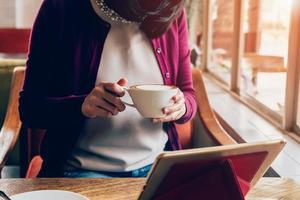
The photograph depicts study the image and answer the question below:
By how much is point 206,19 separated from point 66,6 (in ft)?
5.91

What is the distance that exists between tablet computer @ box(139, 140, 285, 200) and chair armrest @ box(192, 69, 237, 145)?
0.76m

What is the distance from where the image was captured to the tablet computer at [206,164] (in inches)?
28.3

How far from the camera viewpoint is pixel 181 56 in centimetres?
143

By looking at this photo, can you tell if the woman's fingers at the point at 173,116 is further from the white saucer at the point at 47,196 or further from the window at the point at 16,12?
the window at the point at 16,12

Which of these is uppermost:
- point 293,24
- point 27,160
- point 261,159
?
point 293,24

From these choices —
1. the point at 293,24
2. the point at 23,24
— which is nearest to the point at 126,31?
the point at 293,24

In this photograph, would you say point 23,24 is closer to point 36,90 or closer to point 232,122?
point 232,122

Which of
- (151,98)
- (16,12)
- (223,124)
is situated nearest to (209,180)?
(151,98)

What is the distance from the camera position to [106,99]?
3.59ft

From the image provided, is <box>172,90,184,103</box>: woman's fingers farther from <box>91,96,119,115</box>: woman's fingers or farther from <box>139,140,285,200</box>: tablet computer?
<box>139,140,285,200</box>: tablet computer

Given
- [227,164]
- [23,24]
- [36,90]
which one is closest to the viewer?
[227,164]

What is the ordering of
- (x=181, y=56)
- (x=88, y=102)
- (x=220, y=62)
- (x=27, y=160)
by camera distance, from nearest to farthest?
(x=88, y=102) → (x=181, y=56) → (x=27, y=160) → (x=220, y=62)

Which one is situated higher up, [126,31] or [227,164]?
[126,31]

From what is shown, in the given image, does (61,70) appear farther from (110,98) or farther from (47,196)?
(47,196)
